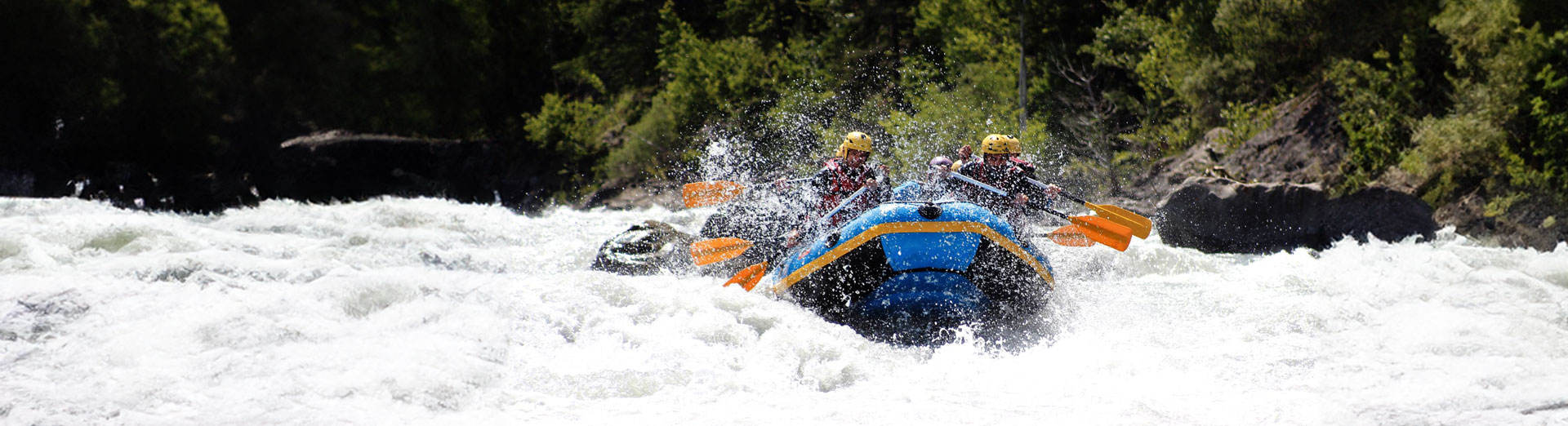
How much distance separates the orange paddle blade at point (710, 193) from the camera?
8.95 metres

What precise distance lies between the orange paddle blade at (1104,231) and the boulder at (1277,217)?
10.7 feet

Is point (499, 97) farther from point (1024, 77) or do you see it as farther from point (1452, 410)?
point (1452, 410)

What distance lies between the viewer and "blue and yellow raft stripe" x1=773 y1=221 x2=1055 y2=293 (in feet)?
20.3

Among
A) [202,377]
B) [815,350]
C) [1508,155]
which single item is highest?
[1508,155]

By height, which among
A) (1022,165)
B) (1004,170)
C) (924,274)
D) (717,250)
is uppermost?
(1022,165)

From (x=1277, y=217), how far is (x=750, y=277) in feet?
18.7

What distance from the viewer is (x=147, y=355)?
527 cm

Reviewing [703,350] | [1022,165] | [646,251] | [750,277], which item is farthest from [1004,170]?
[703,350]

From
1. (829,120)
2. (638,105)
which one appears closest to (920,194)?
(829,120)

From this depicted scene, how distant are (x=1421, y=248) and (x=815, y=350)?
19.3 ft

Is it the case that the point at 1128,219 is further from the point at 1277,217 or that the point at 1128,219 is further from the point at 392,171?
the point at 392,171

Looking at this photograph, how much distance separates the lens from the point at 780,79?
20891mm

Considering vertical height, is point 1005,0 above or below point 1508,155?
above

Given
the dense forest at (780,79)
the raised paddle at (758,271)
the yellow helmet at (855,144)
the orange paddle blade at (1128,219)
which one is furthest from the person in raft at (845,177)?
the dense forest at (780,79)
